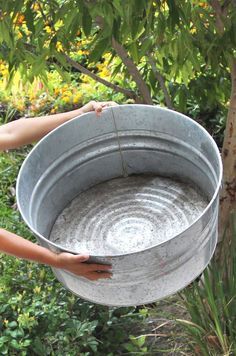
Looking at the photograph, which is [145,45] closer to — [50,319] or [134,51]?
[134,51]

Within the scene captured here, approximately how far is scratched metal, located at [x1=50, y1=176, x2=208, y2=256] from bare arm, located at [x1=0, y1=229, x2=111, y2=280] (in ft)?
0.74

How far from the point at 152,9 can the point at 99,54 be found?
208 millimetres

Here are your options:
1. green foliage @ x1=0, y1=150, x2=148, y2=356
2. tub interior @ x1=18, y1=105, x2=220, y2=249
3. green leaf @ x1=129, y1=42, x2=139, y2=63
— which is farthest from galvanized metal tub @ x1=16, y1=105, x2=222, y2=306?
green foliage @ x1=0, y1=150, x2=148, y2=356

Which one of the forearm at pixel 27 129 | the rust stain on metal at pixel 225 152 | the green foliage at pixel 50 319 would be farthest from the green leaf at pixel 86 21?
the green foliage at pixel 50 319

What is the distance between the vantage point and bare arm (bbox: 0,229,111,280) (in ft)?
4.86

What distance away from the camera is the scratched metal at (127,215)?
71.3 inches

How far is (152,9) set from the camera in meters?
1.52

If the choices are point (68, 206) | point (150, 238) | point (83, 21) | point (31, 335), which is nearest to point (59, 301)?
point (31, 335)

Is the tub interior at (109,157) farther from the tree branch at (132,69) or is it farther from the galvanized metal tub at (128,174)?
the tree branch at (132,69)

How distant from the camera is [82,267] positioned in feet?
4.94

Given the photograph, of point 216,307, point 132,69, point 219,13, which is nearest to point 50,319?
point 216,307

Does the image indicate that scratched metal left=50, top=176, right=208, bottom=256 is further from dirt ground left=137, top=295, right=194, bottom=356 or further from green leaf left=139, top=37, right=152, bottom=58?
dirt ground left=137, top=295, right=194, bottom=356

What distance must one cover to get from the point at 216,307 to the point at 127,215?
1.70 feet

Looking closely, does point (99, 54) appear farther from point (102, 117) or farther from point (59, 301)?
point (59, 301)
